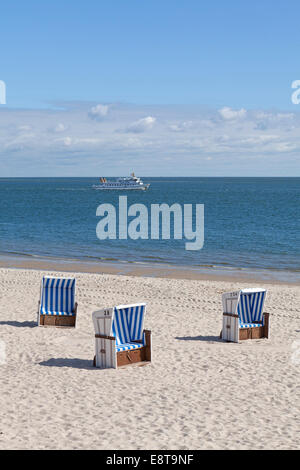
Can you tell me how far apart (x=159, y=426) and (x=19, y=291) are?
1078 cm

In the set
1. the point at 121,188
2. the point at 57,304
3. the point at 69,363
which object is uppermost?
the point at 121,188

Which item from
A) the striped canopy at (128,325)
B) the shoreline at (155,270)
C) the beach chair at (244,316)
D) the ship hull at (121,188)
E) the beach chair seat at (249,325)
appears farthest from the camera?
the ship hull at (121,188)

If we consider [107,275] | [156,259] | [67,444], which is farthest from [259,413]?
[156,259]

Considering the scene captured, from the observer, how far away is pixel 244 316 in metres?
11.5

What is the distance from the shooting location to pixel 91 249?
98.9 ft

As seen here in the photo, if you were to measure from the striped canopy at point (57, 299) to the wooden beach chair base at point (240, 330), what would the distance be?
3484 millimetres

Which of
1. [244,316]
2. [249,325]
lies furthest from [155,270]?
[249,325]

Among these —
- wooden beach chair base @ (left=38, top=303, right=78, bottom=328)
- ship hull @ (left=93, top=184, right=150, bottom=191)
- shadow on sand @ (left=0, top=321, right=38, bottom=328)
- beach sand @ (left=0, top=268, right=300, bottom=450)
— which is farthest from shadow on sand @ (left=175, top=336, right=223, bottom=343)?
ship hull @ (left=93, top=184, right=150, bottom=191)

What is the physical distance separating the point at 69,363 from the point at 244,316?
3982 millimetres

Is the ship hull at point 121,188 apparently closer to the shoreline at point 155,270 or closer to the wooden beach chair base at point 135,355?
the shoreline at point 155,270

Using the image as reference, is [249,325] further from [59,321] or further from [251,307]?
[59,321]

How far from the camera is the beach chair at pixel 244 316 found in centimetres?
1120

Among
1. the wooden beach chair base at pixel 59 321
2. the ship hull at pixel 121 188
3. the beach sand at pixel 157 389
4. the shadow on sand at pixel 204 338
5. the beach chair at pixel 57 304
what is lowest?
the beach sand at pixel 157 389

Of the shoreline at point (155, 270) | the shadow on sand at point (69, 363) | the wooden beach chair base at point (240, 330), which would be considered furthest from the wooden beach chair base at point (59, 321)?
the shoreline at point (155, 270)
